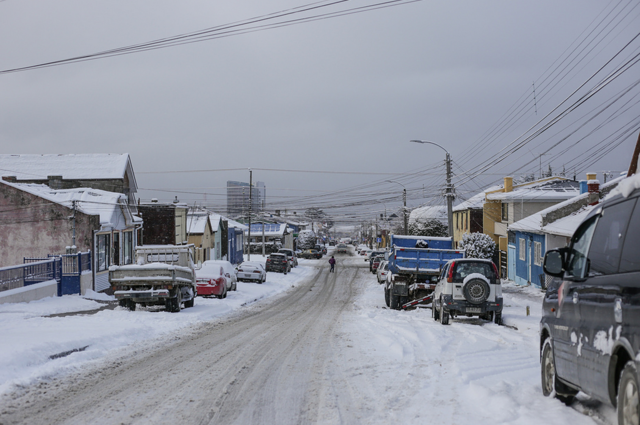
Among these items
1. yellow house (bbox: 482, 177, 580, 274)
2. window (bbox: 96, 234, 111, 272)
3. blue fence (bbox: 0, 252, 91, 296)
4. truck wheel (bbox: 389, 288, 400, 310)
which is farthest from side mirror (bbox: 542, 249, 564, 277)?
yellow house (bbox: 482, 177, 580, 274)

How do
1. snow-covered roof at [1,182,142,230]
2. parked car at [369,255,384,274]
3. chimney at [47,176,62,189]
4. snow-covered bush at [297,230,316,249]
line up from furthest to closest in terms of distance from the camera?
1. snow-covered bush at [297,230,316,249]
2. parked car at [369,255,384,274]
3. chimney at [47,176,62,189]
4. snow-covered roof at [1,182,142,230]

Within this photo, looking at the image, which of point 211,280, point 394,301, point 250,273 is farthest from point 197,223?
point 394,301

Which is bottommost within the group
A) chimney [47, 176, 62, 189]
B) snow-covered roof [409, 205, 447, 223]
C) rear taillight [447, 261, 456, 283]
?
rear taillight [447, 261, 456, 283]

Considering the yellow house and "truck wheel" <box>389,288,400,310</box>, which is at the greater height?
the yellow house

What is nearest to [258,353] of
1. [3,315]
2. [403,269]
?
[3,315]

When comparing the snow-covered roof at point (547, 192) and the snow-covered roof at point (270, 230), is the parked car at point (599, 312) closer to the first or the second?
the snow-covered roof at point (547, 192)

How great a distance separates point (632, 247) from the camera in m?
4.65

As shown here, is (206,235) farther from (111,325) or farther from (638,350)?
(638,350)

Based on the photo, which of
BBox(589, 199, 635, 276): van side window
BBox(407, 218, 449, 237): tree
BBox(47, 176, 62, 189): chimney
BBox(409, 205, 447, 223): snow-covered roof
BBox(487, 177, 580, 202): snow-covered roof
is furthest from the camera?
BBox(409, 205, 447, 223): snow-covered roof

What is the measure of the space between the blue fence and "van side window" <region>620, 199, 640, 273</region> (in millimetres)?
18900

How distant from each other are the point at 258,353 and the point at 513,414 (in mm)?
5795

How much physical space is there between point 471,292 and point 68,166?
137 ft

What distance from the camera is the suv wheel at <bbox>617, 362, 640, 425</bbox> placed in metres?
4.31

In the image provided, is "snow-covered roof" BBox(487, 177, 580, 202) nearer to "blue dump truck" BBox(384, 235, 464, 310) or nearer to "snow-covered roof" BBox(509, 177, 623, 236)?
"snow-covered roof" BBox(509, 177, 623, 236)
